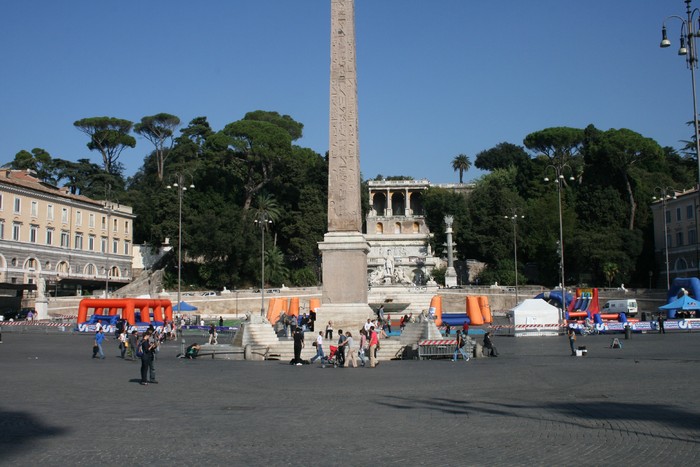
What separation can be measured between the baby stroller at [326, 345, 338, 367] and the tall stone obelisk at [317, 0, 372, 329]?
2.94m

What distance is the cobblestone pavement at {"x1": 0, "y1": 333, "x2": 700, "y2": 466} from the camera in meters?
7.65

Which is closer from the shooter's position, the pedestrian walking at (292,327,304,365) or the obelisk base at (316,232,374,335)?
the pedestrian walking at (292,327,304,365)

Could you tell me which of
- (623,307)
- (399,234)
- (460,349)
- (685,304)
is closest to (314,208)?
(399,234)

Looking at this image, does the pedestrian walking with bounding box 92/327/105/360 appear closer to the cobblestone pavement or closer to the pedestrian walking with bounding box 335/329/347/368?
the cobblestone pavement

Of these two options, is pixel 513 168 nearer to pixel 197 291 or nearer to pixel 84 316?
pixel 197 291

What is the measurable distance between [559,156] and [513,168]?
7.94 metres

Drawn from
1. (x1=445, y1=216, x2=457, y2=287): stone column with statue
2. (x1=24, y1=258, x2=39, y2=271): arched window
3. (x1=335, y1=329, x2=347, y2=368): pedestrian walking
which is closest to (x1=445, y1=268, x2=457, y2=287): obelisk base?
(x1=445, y1=216, x2=457, y2=287): stone column with statue

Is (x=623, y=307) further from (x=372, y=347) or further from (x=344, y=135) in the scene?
(x=372, y=347)

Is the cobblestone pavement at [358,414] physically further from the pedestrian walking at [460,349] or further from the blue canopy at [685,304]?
the blue canopy at [685,304]

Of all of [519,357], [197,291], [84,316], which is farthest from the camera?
[197,291]

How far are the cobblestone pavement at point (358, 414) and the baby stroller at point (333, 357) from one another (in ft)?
4.18

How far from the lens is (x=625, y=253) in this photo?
59375 mm

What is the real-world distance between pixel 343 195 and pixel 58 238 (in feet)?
126

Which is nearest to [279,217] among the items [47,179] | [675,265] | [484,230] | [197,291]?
[197,291]
